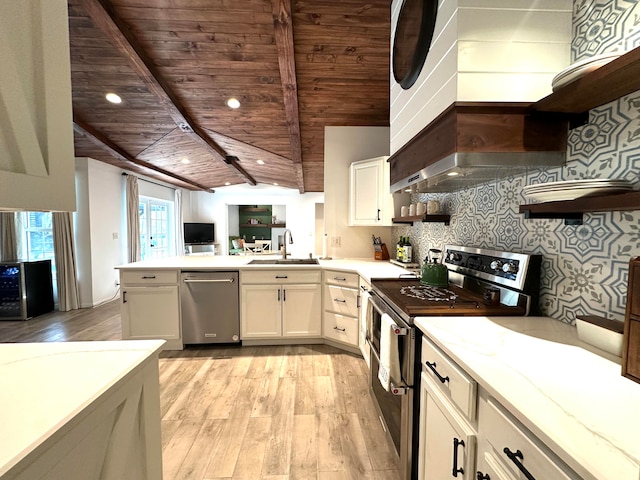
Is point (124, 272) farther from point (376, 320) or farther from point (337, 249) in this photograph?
point (376, 320)

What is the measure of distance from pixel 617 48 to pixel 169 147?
16.7 ft

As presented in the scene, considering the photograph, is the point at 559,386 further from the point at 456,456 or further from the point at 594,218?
the point at 594,218

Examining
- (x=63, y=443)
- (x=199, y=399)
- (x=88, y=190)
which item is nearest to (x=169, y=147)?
(x=88, y=190)

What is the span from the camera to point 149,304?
282 cm

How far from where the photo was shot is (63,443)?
576 millimetres

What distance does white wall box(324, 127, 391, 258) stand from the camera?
3459 millimetres

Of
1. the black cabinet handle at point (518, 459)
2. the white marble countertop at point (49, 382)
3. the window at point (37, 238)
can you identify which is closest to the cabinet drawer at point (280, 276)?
the white marble countertop at point (49, 382)

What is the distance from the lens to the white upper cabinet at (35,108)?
21.2 inches

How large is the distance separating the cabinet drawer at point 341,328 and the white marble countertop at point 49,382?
1.98 metres

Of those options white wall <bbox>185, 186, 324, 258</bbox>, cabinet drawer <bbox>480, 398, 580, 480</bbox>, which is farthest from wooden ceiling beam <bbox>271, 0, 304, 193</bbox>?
white wall <bbox>185, 186, 324, 258</bbox>

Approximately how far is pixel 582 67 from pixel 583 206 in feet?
1.42

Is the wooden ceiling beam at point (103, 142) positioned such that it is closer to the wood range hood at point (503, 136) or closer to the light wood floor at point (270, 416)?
the light wood floor at point (270, 416)

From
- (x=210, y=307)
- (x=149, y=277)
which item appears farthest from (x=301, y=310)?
(x=149, y=277)

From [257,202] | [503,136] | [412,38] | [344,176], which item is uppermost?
[412,38]
